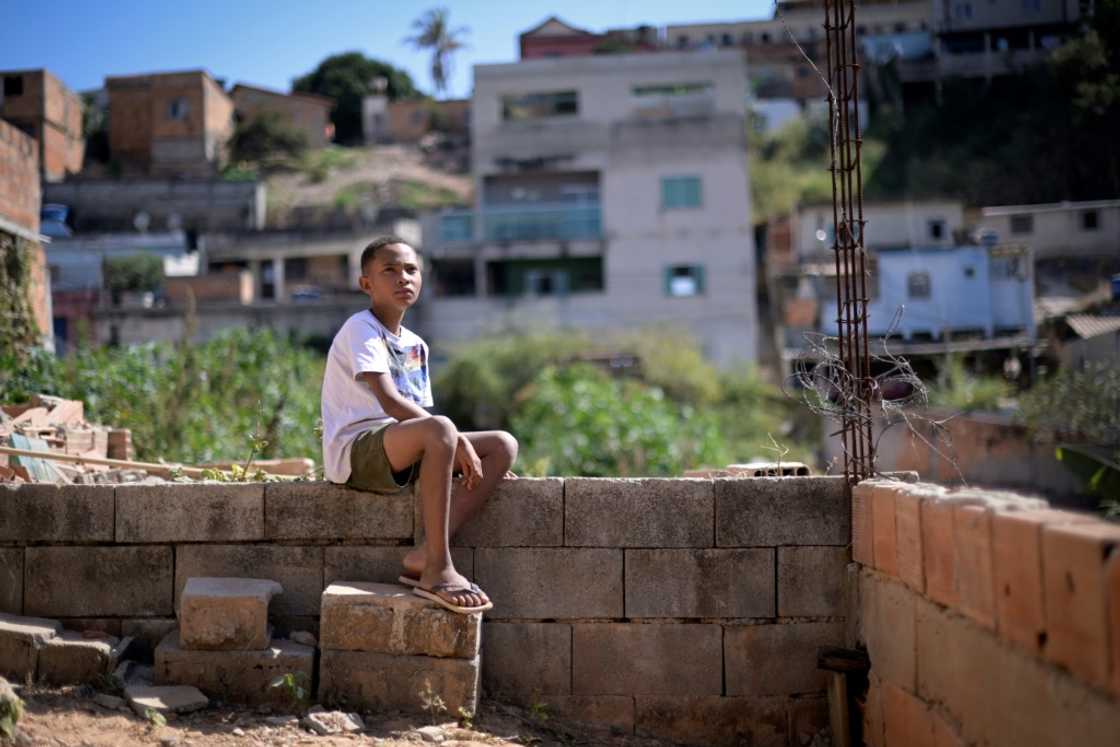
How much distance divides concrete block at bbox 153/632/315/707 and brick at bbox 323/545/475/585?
21.1 inches

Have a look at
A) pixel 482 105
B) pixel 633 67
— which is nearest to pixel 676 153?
pixel 633 67

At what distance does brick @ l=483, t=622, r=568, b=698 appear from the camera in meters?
5.90

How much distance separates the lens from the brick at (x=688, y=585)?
592 centimetres

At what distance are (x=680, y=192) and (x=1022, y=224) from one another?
11.0m

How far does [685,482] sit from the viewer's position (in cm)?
589

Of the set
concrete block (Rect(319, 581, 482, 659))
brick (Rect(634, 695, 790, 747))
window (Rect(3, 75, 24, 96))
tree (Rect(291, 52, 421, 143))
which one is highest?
tree (Rect(291, 52, 421, 143))

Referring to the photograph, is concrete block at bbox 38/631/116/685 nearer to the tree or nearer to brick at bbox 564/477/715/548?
brick at bbox 564/477/715/548

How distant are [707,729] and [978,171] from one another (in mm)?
44548

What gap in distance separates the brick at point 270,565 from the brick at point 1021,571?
3.31m

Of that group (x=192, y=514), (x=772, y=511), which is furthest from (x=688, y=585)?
(x=192, y=514)

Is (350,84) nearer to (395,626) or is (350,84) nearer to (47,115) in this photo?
(47,115)

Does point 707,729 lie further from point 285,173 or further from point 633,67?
point 285,173

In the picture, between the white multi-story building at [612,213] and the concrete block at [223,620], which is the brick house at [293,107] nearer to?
the white multi-story building at [612,213]

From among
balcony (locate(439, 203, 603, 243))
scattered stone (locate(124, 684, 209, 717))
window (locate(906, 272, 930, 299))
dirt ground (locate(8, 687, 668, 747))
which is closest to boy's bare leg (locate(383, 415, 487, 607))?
dirt ground (locate(8, 687, 668, 747))
